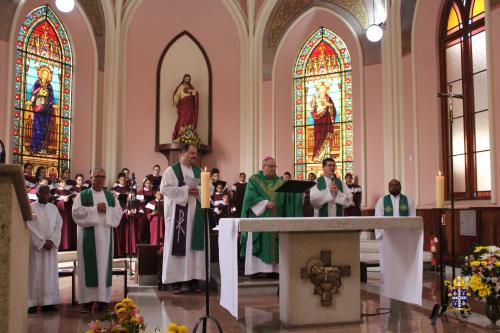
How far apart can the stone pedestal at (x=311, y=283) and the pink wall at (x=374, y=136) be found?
317 inches

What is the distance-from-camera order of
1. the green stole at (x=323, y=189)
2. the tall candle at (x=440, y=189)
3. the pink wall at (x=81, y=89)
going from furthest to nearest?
1. the pink wall at (x=81, y=89)
2. the green stole at (x=323, y=189)
3. the tall candle at (x=440, y=189)

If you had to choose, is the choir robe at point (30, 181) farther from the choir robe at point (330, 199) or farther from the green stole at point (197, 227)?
the choir robe at point (330, 199)

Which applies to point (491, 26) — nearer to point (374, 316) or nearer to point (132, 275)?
point (374, 316)

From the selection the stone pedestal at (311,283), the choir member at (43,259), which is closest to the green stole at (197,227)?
the choir member at (43,259)

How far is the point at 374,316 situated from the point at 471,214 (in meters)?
4.58

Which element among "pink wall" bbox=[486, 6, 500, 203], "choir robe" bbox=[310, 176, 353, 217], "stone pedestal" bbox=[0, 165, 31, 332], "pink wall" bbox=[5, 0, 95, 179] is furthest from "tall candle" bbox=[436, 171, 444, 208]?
"pink wall" bbox=[5, 0, 95, 179]

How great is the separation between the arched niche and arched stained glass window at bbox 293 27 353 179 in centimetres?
242

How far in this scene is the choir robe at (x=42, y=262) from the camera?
5766mm

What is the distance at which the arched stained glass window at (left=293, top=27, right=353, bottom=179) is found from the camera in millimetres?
14117

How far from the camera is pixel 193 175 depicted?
6918 millimetres

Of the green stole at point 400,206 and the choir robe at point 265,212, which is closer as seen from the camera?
the choir robe at point 265,212

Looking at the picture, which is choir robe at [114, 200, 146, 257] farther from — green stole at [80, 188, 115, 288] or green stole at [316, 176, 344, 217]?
green stole at [80, 188, 115, 288]

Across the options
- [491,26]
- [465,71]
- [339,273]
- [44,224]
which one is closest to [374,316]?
[339,273]

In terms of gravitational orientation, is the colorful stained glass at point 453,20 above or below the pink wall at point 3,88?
above
